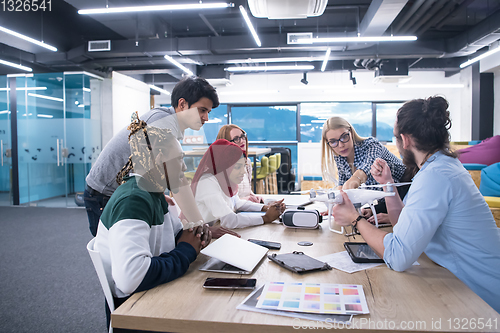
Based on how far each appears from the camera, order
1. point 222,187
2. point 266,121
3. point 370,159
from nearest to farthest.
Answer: point 222,187 < point 370,159 < point 266,121

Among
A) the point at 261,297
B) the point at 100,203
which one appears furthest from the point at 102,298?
the point at 261,297

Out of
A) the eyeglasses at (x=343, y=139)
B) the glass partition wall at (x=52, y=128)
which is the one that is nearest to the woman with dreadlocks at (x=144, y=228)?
the eyeglasses at (x=343, y=139)

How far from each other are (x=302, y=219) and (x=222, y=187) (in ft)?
1.91

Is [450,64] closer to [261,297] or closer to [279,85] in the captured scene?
[279,85]

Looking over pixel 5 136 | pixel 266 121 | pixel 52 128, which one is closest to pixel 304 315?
pixel 52 128

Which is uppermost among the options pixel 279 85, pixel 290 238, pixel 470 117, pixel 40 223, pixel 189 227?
pixel 279 85

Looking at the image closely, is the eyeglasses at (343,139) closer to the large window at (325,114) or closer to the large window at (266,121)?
the large window at (325,114)

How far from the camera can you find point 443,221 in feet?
3.85

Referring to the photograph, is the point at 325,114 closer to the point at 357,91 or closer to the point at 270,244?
the point at 357,91

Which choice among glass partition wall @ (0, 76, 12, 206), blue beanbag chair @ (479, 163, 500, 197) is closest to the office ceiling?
glass partition wall @ (0, 76, 12, 206)

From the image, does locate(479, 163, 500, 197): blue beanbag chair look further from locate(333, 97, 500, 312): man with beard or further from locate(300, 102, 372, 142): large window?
locate(300, 102, 372, 142): large window

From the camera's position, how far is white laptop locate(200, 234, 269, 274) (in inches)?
45.0

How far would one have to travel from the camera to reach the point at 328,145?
2.45 metres

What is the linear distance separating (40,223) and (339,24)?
7.24 metres
